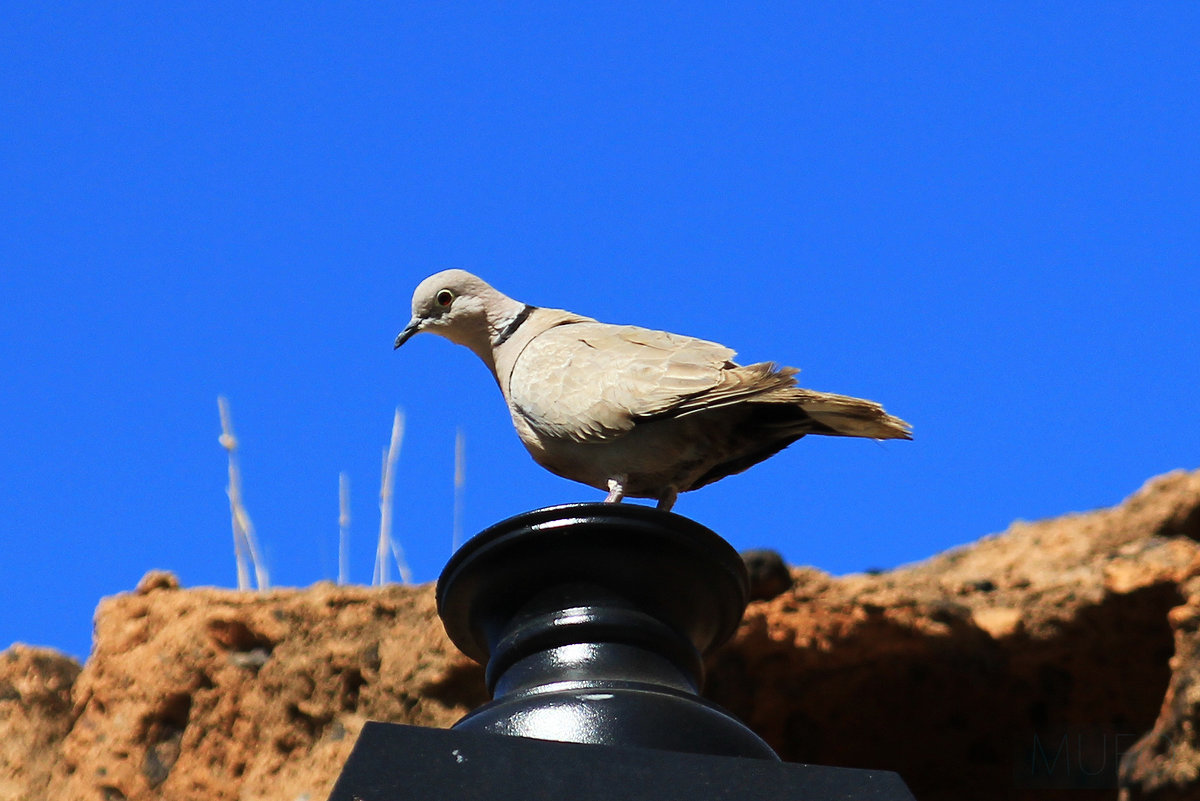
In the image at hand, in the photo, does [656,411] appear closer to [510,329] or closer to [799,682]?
[510,329]

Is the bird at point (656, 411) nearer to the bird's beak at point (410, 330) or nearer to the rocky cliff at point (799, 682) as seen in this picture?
the bird's beak at point (410, 330)

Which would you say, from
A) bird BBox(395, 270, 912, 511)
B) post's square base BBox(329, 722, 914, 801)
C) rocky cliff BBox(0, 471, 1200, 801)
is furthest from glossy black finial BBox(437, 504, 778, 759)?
rocky cliff BBox(0, 471, 1200, 801)

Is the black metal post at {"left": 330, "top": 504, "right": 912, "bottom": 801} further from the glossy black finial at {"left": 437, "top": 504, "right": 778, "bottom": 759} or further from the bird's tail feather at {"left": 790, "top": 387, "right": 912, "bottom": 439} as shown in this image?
the bird's tail feather at {"left": 790, "top": 387, "right": 912, "bottom": 439}

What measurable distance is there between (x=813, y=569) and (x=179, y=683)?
2597 millimetres

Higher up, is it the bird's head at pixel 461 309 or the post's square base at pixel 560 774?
the bird's head at pixel 461 309

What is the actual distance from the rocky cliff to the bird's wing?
2.08 m

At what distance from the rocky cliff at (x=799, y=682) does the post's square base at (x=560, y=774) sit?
11.6 ft

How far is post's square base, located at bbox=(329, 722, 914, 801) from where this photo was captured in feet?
4.34

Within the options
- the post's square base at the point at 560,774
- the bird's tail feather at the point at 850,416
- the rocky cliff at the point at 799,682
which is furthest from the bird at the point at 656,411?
the rocky cliff at the point at 799,682

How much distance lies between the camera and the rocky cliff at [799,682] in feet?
16.1

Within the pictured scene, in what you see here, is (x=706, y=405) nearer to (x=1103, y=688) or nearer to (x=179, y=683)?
(x=179, y=683)

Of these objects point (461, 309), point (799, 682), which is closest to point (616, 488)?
point (461, 309)

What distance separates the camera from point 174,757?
16.4 feet

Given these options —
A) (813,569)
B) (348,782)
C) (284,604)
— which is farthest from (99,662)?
(348,782)
